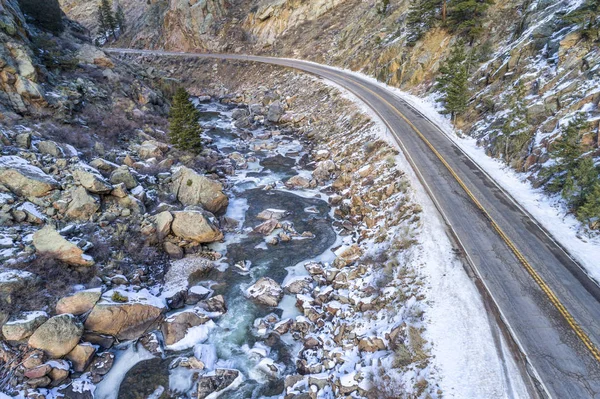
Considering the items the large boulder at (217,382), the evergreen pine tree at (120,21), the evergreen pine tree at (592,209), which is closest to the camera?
the large boulder at (217,382)

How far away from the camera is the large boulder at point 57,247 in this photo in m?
15.7

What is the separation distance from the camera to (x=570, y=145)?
18359 millimetres

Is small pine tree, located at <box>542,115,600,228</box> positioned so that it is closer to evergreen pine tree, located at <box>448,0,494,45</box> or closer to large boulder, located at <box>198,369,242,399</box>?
large boulder, located at <box>198,369,242,399</box>

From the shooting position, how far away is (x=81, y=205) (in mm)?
18516

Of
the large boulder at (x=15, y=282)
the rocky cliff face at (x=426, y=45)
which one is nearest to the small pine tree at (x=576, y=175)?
the rocky cliff face at (x=426, y=45)

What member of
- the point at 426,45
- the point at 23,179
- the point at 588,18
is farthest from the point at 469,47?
the point at 23,179

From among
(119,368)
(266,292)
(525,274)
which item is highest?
(525,274)

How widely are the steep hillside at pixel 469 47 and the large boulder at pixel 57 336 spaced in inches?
963

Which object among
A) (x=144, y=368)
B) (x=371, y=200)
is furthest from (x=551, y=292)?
(x=144, y=368)

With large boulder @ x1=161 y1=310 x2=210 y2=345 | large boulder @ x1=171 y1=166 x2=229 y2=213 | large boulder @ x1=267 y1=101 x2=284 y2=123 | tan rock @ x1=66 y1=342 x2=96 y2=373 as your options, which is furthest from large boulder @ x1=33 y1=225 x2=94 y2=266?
large boulder @ x1=267 y1=101 x2=284 y2=123

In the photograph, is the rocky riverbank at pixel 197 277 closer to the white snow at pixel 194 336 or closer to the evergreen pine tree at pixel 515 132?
the white snow at pixel 194 336

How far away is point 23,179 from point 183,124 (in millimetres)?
14165

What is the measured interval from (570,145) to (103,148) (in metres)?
31.1

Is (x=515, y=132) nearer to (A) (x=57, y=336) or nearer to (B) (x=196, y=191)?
(B) (x=196, y=191)
